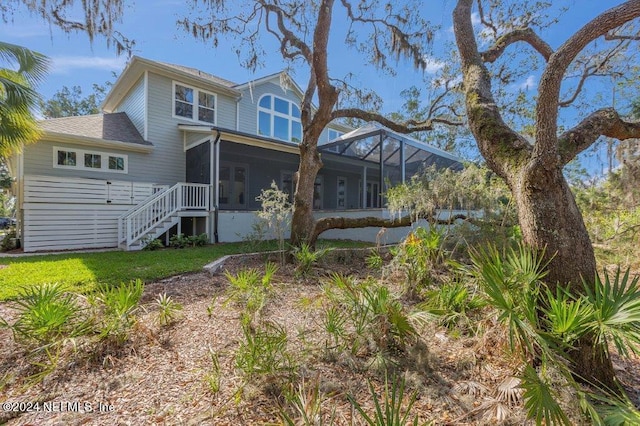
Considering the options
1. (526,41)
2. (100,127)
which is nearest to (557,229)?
(526,41)

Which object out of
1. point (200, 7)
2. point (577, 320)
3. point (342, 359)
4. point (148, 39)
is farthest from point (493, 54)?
point (148, 39)

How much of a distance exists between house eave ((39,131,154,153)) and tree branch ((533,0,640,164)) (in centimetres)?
1176

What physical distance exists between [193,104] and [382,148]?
8.29m

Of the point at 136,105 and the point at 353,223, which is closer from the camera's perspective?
the point at 353,223

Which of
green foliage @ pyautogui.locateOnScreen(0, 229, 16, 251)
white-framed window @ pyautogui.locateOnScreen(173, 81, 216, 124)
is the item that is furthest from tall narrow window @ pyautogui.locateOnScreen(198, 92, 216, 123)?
green foliage @ pyautogui.locateOnScreen(0, 229, 16, 251)

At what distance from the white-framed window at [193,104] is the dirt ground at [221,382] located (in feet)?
35.3

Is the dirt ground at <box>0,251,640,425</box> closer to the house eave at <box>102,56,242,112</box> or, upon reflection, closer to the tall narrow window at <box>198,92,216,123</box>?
the house eave at <box>102,56,242,112</box>

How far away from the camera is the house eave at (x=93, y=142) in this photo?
8953 mm

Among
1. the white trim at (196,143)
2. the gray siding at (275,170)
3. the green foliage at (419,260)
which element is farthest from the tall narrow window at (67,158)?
the green foliage at (419,260)

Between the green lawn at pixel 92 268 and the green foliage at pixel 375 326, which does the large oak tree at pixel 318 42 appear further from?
the green foliage at pixel 375 326

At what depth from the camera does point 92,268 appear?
5.76 metres

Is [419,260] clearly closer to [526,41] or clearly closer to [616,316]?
[616,316]

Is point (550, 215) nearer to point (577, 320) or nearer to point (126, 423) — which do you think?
point (577, 320)

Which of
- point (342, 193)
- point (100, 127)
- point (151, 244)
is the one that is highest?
point (100, 127)
